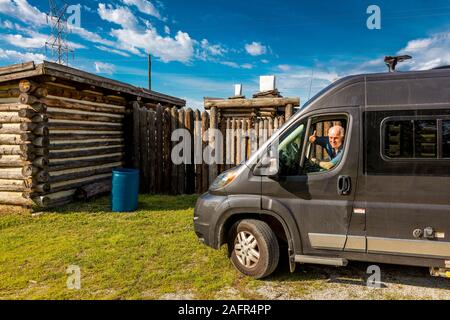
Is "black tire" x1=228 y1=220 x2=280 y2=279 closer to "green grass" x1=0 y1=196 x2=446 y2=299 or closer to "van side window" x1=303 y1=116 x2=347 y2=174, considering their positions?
"green grass" x1=0 y1=196 x2=446 y2=299

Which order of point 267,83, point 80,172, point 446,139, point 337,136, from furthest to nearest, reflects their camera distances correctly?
point 267,83, point 80,172, point 337,136, point 446,139

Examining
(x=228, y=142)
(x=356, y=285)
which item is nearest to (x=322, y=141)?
(x=356, y=285)

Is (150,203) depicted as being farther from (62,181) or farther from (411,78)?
(411,78)

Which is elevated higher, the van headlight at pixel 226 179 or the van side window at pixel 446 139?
the van side window at pixel 446 139

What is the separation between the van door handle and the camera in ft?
12.0

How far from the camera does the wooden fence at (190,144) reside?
9.10 meters

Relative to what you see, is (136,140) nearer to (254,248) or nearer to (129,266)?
(129,266)

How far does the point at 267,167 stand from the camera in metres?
3.99

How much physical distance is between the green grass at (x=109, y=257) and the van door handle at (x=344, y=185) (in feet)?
5.82

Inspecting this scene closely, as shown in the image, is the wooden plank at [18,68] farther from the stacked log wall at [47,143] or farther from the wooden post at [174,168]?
the wooden post at [174,168]

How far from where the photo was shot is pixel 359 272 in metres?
4.34

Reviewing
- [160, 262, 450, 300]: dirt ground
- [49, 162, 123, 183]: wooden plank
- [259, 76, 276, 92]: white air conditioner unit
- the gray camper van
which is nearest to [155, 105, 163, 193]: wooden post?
[49, 162, 123, 183]: wooden plank

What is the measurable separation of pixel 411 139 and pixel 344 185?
3.00 feet

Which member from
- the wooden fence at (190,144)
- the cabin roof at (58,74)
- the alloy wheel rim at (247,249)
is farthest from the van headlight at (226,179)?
the cabin roof at (58,74)
